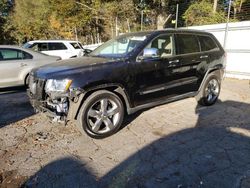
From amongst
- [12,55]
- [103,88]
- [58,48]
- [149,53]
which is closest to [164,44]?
[149,53]

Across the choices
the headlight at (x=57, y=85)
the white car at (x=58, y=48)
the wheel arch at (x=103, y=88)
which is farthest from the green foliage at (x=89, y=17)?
the headlight at (x=57, y=85)

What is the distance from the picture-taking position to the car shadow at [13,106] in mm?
5277

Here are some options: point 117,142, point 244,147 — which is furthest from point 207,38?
point 117,142

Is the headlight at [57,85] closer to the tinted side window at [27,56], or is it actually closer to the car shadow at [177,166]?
the car shadow at [177,166]

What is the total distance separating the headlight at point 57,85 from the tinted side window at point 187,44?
2.55 meters

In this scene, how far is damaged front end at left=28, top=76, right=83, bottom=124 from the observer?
3727 millimetres

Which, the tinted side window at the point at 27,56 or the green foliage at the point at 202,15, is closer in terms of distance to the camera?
the tinted side window at the point at 27,56

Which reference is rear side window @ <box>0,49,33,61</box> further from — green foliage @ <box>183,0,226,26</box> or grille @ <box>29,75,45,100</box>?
green foliage @ <box>183,0,226,26</box>

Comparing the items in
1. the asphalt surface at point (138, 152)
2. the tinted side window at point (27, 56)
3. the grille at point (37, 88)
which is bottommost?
the asphalt surface at point (138, 152)

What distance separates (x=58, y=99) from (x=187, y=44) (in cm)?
306

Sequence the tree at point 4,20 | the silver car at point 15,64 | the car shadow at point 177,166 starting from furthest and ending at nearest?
1. the tree at point 4,20
2. the silver car at point 15,64
3. the car shadow at point 177,166

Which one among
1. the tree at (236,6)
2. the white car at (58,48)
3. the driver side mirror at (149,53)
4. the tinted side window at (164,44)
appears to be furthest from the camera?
the white car at (58,48)

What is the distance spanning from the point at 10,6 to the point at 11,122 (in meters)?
45.3

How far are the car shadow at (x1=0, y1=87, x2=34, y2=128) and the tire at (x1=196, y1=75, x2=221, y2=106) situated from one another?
398 cm
